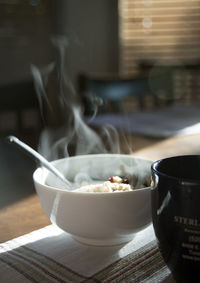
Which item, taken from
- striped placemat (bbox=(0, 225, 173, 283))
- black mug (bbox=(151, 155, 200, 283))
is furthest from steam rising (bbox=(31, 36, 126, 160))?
black mug (bbox=(151, 155, 200, 283))

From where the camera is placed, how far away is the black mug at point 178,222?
1.32 feet

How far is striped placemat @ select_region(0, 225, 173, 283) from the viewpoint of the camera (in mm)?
474

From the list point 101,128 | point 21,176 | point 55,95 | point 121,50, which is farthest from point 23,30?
point 21,176

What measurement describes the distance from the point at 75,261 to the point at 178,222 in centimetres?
16

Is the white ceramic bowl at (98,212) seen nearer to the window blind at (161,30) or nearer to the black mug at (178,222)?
the black mug at (178,222)

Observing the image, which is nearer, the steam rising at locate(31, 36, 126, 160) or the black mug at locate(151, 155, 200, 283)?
the black mug at locate(151, 155, 200, 283)

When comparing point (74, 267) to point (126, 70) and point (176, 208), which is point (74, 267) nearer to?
point (176, 208)

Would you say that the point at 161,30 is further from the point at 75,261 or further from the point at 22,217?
the point at 75,261

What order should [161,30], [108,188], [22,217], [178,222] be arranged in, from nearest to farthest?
1. [178,222]
2. [108,188]
3. [22,217]
4. [161,30]

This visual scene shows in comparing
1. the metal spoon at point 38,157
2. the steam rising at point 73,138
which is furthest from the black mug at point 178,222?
the steam rising at point 73,138

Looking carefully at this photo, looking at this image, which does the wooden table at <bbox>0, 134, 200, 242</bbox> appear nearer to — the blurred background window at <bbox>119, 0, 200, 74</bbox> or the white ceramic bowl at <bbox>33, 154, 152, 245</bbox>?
the white ceramic bowl at <bbox>33, 154, 152, 245</bbox>

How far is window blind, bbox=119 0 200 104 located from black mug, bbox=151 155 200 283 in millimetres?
3055

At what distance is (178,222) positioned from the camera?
1.35 ft

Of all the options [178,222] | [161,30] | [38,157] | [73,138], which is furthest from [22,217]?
[161,30]
